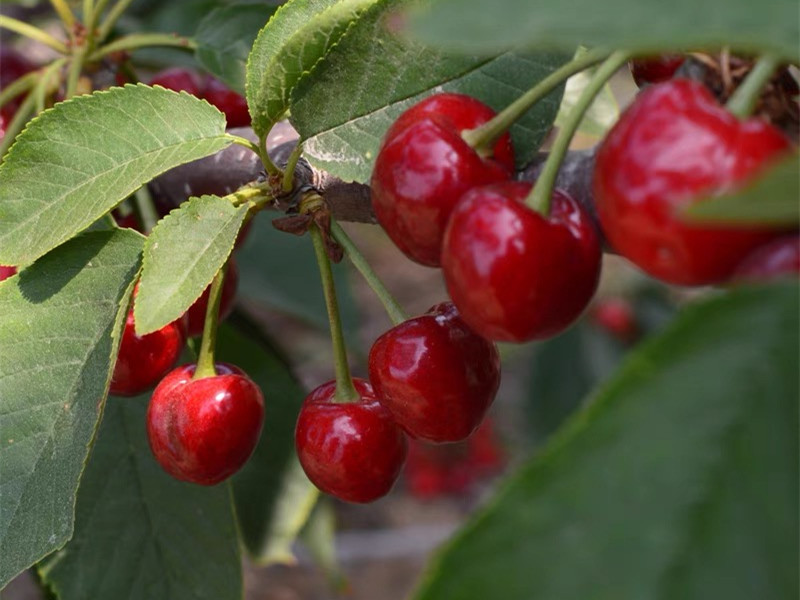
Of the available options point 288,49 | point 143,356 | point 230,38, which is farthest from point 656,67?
point 230,38

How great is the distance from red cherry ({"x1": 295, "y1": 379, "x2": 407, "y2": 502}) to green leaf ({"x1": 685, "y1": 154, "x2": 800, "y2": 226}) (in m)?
0.48

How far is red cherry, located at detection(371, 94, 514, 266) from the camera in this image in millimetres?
660

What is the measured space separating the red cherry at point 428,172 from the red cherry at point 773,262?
20 cm

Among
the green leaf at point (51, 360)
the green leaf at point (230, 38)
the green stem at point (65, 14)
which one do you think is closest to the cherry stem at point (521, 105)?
the green leaf at point (51, 360)

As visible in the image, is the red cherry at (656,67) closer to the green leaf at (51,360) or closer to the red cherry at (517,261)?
the red cherry at (517,261)

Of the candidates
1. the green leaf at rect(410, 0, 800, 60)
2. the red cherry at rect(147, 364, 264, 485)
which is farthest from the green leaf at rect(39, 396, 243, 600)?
the green leaf at rect(410, 0, 800, 60)

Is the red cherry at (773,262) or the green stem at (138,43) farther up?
the red cherry at (773,262)

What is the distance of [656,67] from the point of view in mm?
778

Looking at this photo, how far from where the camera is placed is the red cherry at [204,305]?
3.46ft

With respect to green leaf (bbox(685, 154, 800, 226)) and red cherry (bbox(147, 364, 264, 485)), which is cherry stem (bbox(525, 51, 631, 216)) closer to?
green leaf (bbox(685, 154, 800, 226))

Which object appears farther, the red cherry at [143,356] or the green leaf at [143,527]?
the green leaf at [143,527]

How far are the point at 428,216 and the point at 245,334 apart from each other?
946mm

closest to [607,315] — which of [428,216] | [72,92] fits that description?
[72,92]

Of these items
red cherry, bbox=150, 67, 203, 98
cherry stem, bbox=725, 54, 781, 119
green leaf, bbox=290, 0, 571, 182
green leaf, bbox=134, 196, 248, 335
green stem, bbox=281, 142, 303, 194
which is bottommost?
red cherry, bbox=150, 67, 203, 98
